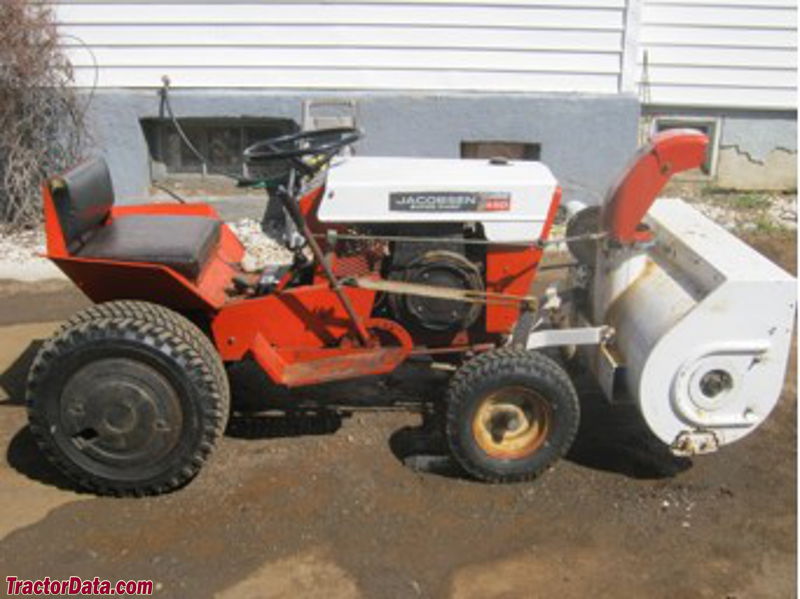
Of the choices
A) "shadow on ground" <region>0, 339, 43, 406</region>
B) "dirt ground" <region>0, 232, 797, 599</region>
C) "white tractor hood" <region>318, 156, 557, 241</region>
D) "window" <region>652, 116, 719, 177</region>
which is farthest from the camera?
"window" <region>652, 116, 719, 177</region>

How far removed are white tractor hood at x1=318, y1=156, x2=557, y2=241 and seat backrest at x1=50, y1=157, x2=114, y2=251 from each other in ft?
3.30

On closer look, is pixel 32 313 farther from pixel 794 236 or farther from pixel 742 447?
pixel 794 236

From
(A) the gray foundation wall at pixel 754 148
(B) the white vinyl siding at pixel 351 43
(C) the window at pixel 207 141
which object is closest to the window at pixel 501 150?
(B) the white vinyl siding at pixel 351 43

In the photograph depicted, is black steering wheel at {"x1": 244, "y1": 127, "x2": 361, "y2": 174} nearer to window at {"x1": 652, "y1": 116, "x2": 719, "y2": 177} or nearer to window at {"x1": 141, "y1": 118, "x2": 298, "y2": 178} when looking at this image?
window at {"x1": 141, "y1": 118, "x2": 298, "y2": 178}

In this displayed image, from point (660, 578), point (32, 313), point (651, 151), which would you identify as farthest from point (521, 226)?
point (32, 313)

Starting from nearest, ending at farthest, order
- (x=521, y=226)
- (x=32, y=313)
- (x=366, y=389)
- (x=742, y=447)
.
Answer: (x=521, y=226) → (x=742, y=447) → (x=366, y=389) → (x=32, y=313)

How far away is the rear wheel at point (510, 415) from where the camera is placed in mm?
3498

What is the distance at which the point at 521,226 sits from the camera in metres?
3.65

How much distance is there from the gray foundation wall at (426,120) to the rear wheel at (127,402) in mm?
3796

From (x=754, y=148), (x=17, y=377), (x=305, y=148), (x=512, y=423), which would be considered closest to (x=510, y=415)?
(x=512, y=423)

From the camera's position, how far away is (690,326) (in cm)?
338

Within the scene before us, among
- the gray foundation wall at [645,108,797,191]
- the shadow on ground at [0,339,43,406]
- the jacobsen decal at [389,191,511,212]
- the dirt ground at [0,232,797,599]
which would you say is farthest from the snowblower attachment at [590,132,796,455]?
the gray foundation wall at [645,108,797,191]

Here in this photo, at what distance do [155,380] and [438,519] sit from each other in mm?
1255

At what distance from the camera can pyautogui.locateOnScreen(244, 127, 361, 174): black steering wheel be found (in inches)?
139
